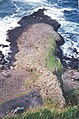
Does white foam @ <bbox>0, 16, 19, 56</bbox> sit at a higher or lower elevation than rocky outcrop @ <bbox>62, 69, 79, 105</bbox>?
higher

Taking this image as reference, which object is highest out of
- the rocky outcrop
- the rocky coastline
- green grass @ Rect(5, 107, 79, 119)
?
green grass @ Rect(5, 107, 79, 119)

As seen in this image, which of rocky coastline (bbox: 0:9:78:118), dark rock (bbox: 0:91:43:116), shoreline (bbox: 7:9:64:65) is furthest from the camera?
shoreline (bbox: 7:9:64:65)

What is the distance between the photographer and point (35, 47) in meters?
39.5

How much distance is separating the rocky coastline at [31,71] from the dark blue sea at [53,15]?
0.97m

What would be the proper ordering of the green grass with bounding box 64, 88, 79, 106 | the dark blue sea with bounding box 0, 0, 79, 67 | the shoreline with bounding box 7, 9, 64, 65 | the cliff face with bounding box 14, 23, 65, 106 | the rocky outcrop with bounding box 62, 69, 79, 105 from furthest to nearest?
the dark blue sea with bounding box 0, 0, 79, 67 < the shoreline with bounding box 7, 9, 64, 65 < the cliff face with bounding box 14, 23, 65, 106 < the rocky outcrop with bounding box 62, 69, 79, 105 < the green grass with bounding box 64, 88, 79, 106

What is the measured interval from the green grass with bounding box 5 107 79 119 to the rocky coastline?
2.92 meters

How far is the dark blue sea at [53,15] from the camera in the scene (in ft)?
140

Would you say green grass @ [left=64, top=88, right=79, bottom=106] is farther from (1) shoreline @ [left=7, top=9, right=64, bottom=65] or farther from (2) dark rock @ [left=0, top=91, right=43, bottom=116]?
(1) shoreline @ [left=7, top=9, right=64, bottom=65]

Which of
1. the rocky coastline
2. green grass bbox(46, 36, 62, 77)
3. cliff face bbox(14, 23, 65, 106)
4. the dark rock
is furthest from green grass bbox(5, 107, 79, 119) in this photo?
green grass bbox(46, 36, 62, 77)

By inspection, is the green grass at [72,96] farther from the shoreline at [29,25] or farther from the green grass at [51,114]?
the shoreline at [29,25]

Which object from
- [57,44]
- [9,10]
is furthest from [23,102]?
[9,10]

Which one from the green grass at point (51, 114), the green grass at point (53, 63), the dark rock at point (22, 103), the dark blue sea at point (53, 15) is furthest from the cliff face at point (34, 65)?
the green grass at point (51, 114)

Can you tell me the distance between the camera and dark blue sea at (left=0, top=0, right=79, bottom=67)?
4281 cm

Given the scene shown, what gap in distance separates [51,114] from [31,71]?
1067cm
